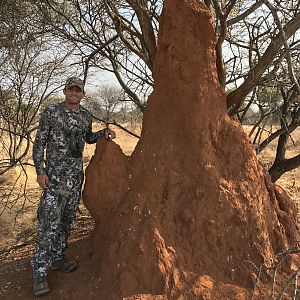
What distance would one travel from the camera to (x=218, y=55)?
4.13 meters

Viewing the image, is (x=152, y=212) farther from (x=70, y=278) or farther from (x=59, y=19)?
(x=59, y=19)

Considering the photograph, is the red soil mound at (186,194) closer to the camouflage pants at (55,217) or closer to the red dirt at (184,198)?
the red dirt at (184,198)

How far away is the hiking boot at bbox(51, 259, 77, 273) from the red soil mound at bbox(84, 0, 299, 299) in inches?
12.0

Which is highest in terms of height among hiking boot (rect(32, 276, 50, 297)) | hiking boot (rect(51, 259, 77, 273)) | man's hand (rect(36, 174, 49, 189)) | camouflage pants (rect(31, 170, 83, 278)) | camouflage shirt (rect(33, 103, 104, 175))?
camouflage shirt (rect(33, 103, 104, 175))

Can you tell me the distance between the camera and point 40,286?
3.57 m

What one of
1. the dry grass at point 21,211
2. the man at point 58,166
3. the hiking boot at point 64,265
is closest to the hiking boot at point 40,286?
the man at point 58,166

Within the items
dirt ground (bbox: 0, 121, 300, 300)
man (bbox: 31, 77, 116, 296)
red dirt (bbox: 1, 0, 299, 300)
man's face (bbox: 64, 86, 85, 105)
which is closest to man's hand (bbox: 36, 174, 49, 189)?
man (bbox: 31, 77, 116, 296)

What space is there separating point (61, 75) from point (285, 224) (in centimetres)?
567

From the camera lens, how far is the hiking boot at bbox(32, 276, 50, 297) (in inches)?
140

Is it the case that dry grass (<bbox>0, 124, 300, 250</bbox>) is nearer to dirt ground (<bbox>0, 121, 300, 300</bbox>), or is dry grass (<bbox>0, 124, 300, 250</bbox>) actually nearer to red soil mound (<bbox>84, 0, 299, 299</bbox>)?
dirt ground (<bbox>0, 121, 300, 300</bbox>)

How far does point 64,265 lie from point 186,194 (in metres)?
1.32

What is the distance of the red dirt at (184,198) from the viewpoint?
3.16 m

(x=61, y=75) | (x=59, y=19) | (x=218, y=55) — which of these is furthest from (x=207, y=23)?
(x=61, y=75)

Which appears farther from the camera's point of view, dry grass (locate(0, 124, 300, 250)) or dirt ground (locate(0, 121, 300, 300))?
dry grass (locate(0, 124, 300, 250))
